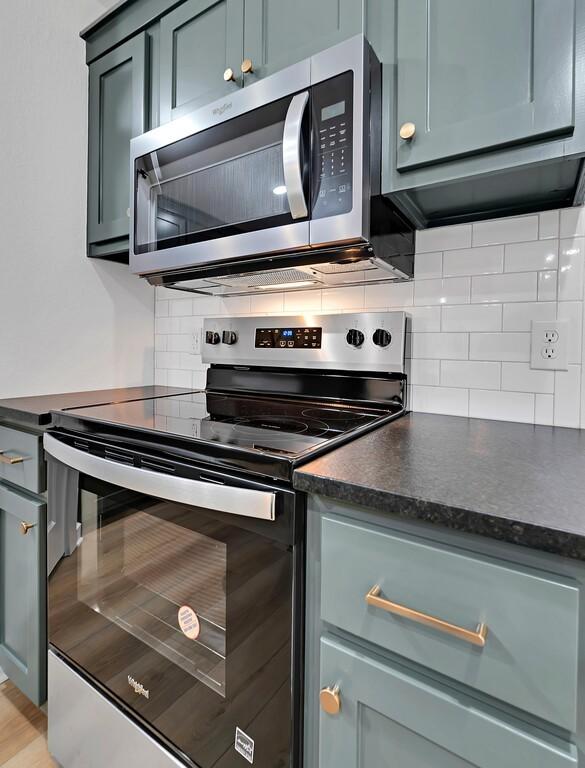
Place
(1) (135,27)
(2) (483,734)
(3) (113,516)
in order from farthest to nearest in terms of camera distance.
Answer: (1) (135,27), (3) (113,516), (2) (483,734)

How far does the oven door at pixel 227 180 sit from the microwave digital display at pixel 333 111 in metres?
0.04

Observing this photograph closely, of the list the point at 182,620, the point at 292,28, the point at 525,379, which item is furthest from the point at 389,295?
the point at 182,620

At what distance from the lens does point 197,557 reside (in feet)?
2.82

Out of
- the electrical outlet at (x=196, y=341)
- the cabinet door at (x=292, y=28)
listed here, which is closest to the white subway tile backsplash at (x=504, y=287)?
the cabinet door at (x=292, y=28)

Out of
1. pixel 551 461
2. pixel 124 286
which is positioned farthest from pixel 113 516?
pixel 124 286

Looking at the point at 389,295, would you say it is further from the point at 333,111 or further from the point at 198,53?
the point at 198,53

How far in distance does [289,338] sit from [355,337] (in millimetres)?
259

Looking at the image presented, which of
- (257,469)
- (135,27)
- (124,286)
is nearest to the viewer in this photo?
(257,469)

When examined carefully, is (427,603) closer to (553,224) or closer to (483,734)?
(483,734)

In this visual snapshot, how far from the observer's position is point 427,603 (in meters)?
0.58

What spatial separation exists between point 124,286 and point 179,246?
0.80m

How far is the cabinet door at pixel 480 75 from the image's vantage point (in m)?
0.76

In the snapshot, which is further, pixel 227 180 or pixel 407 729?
pixel 227 180

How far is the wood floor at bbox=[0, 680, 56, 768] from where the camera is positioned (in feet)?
3.94
